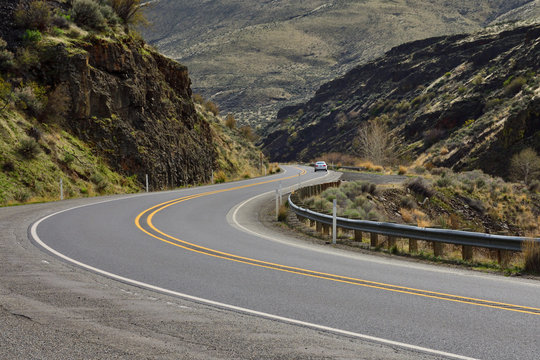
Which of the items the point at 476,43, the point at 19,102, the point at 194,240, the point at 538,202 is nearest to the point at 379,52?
the point at 476,43

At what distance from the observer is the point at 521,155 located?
136 ft

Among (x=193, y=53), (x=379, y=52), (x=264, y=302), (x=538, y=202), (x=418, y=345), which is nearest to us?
(x=418, y=345)

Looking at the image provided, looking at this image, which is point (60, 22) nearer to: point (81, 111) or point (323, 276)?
point (81, 111)

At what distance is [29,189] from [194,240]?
40.0 feet

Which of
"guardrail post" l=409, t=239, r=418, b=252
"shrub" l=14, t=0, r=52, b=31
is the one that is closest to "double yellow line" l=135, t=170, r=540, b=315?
"guardrail post" l=409, t=239, r=418, b=252

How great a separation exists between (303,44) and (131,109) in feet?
451

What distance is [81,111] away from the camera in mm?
27828

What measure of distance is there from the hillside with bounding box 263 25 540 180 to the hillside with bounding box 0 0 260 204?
30.9 metres

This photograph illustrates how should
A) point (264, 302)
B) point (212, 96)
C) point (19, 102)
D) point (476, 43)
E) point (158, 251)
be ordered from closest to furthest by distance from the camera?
point (264, 302), point (158, 251), point (19, 102), point (476, 43), point (212, 96)

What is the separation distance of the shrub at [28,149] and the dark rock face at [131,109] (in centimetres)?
496

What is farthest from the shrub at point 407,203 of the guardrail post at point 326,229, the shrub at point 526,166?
the shrub at point 526,166

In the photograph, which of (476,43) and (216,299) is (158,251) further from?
(476,43)

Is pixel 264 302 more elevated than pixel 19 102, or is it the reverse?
pixel 19 102

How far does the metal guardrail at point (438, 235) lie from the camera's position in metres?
9.87
